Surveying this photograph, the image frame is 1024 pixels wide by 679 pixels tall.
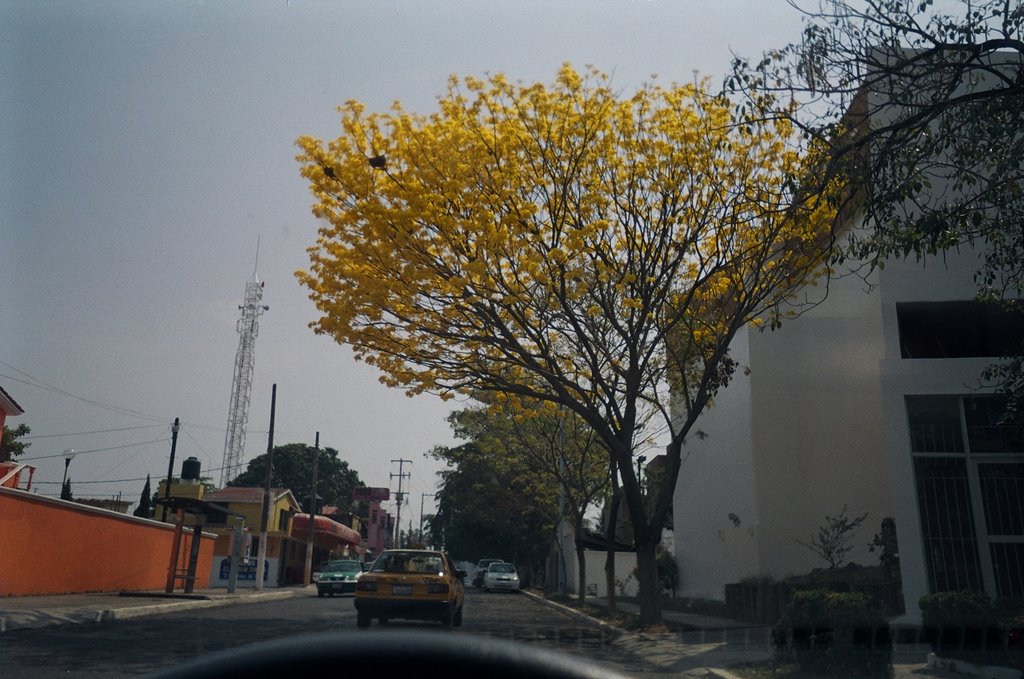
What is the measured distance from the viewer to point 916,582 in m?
14.0

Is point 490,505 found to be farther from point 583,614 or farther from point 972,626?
point 972,626

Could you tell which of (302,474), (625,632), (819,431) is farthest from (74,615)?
(302,474)

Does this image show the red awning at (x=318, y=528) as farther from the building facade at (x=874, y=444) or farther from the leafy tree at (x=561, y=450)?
the building facade at (x=874, y=444)

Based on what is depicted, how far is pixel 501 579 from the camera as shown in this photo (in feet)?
133

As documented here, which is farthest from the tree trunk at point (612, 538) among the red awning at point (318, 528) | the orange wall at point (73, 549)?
the red awning at point (318, 528)

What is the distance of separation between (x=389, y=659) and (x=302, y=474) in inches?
3208

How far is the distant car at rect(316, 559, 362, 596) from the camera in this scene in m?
31.7

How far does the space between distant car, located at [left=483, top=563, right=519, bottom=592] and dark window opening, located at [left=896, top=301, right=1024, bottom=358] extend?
2548cm

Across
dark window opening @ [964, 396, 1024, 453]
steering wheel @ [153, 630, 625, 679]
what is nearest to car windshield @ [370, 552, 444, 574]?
dark window opening @ [964, 396, 1024, 453]

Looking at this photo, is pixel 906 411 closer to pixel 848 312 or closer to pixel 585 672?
pixel 848 312

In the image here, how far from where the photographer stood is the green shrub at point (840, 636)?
9.60 meters

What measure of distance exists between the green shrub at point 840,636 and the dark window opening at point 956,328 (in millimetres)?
7525

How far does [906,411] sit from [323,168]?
33.3ft

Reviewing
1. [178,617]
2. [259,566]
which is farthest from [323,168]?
[259,566]
